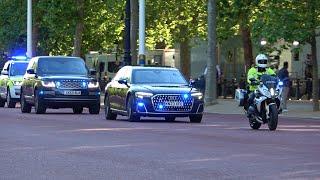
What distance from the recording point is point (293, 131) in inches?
820

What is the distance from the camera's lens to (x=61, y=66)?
2959 cm

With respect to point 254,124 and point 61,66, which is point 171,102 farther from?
point 61,66

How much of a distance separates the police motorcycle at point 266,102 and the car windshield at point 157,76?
166 inches

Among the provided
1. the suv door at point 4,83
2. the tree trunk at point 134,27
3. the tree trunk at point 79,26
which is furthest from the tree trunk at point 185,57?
the suv door at point 4,83

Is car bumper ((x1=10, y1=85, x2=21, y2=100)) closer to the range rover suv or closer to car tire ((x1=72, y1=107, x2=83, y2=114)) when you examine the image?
the range rover suv

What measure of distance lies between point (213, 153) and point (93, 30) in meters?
47.9

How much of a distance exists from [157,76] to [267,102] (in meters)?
5.17

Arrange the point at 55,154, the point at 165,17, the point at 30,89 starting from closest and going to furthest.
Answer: the point at 55,154, the point at 30,89, the point at 165,17

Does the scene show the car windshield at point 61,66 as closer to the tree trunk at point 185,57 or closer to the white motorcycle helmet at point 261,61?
the white motorcycle helmet at point 261,61

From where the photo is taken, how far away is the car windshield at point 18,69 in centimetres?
3666

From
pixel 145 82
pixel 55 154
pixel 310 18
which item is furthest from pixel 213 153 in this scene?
pixel 310 18

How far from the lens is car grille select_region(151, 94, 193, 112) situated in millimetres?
23250

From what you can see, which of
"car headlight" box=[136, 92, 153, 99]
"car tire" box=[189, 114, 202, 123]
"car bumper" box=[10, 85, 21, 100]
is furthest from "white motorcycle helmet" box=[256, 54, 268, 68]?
"car bumper" box=[10, 85, 21, 100]

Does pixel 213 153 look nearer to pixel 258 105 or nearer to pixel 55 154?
pixel 55 154
